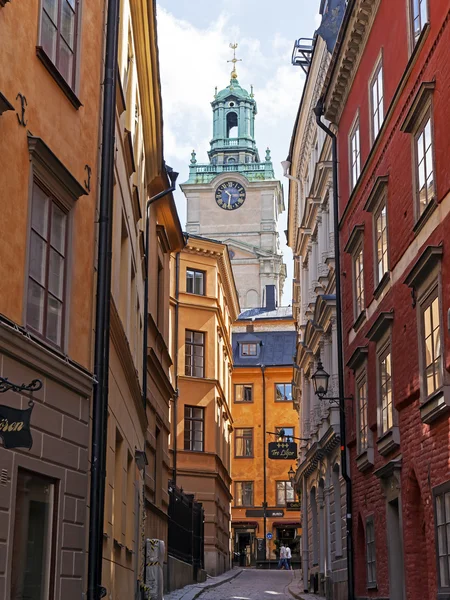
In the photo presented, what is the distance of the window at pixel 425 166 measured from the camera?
15.5m

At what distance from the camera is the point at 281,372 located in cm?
6825

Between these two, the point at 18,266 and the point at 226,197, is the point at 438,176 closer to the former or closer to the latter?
the point at 18,266

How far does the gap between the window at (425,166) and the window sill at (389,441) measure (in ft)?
12.7

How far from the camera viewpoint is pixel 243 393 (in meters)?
68.1

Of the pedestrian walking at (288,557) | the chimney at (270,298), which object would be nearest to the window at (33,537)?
the pedestrian walking at (288,557)

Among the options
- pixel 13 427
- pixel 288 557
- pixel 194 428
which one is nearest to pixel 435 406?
pixel 13 427

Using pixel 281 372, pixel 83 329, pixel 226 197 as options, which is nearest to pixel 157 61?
pixel 83 329

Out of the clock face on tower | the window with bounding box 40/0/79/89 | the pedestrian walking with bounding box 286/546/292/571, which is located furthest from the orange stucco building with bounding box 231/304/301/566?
the window with bounding box 40/0/79/89

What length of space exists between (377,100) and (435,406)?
26.3 ft

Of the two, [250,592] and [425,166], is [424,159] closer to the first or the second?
[425,166]

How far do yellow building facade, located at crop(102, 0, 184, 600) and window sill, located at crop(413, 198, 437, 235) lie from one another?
462cm

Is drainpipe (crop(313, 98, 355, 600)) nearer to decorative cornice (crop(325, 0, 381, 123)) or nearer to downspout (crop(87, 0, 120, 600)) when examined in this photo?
decorative cornice (crop(325, 0, 381, 123))

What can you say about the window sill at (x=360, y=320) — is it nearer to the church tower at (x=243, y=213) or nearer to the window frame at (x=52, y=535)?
the window frame at (x=52, y=535)

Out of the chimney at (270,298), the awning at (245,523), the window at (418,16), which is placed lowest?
the awning at (245,523)
